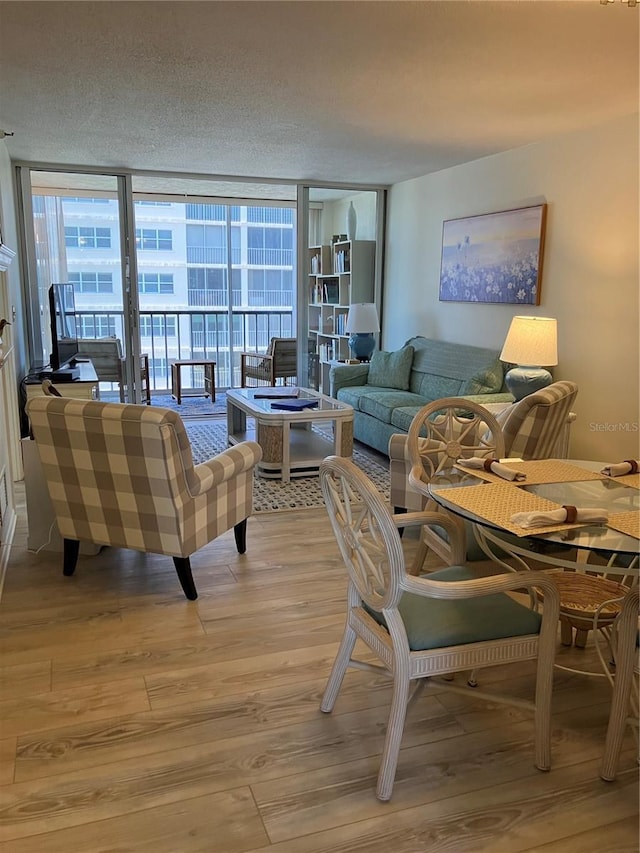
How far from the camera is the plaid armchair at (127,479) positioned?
2.61 m

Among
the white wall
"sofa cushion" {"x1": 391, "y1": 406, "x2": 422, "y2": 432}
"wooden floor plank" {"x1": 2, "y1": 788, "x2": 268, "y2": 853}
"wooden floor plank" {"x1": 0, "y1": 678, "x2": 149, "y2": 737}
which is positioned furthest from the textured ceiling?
"wooden floor plank" {"x1": 2, "y1": 788, "x2": 268, "y2": 853}

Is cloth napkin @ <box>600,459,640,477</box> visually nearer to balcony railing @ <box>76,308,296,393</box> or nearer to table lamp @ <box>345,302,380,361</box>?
table lamp @ <box>345,302,380,361</box>

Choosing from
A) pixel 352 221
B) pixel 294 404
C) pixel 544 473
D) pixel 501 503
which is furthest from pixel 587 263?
pixel 352 221

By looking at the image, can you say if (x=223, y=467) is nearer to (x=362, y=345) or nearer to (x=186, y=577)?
(x=186, y=577)

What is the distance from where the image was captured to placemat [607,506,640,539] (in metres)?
1.73

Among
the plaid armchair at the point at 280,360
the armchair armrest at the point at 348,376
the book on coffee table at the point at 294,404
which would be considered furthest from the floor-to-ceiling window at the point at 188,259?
the book on coffee table at the point at 294,404

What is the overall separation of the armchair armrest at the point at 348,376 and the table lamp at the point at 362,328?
1.49 feet

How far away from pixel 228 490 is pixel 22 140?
3465 millimetres

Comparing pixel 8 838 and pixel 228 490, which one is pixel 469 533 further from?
pixel 8 838

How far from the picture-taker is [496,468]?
7.25ft

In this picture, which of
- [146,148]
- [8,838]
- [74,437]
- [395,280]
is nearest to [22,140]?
[146,148]

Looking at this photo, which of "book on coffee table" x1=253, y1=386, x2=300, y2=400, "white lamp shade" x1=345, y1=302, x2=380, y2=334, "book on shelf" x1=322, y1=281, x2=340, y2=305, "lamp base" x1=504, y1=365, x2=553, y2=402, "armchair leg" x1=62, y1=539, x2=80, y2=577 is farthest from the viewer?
"book on shelf" x1=322, y1=281, x2=340, y2=305

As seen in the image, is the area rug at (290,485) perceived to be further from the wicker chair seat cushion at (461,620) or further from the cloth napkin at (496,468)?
the wicker chair seat cushion at (461,620)

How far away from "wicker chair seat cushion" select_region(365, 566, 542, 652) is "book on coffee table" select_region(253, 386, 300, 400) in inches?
132
